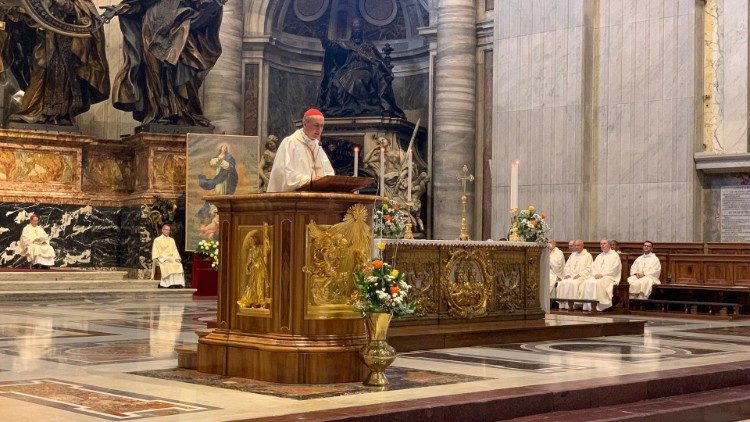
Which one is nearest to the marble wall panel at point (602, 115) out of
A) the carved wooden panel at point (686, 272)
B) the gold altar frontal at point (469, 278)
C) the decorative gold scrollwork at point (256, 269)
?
the carved wooden panel at point (686, 272)

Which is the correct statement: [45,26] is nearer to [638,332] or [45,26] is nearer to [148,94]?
[148,94]

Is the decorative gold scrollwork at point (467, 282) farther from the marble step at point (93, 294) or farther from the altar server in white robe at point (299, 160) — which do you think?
the marble step at point (93, 294)

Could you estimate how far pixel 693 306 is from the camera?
1575 cm

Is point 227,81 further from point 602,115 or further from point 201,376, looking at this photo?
point 201,376

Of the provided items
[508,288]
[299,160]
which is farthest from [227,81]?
[299,160]

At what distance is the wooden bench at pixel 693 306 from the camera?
1488 centimetres

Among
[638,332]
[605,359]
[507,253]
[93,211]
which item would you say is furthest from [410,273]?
[93,211]

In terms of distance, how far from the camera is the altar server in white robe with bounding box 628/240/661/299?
15992mm

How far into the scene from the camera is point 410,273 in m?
10.3

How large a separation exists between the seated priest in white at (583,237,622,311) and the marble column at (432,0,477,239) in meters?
6.38

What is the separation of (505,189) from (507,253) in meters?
8.87

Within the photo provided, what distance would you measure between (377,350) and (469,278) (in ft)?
12.9

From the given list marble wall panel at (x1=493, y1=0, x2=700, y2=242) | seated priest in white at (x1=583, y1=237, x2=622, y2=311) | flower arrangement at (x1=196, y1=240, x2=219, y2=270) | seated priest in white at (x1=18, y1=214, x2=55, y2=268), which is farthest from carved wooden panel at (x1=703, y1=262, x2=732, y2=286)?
seated priest in white at (x1=18, y1=214, x2=55, y2=268)

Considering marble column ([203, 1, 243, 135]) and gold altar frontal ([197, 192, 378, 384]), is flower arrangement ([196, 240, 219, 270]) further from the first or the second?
gold altar frontal ([197, 192, 378, 384])
